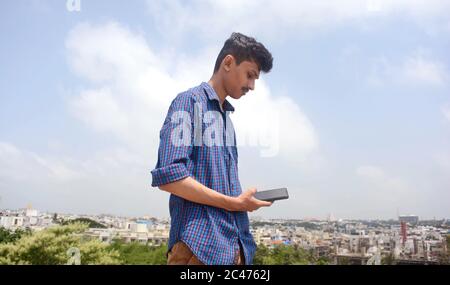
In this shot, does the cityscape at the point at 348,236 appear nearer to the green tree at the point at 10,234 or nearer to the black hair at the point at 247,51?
the green tree at the point at 10,234

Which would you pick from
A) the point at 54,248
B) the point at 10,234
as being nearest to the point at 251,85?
the point at 54,248

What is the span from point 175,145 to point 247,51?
1.30 feet

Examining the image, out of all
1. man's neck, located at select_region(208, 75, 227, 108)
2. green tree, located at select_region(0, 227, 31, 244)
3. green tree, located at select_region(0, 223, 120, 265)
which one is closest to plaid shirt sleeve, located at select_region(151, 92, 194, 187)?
man's neck, located at select_region(208, 75, 227, 108)

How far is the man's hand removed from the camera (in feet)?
2.78

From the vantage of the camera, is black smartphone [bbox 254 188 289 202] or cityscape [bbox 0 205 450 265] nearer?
black smartphone [bbox 254 188 289 202]

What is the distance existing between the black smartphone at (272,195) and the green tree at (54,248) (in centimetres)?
483

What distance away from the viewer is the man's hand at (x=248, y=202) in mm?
849

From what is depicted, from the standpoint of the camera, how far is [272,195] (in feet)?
2.96

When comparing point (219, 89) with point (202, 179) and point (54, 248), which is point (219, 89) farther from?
point (54, 248)

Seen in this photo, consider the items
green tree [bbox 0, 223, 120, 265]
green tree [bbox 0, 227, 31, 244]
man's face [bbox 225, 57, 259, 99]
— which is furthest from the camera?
green tree [bbox 0, 227, 31, 244]

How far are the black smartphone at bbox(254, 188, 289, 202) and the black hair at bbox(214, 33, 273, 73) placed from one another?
1.32 feet

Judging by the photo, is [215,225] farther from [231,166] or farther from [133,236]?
[133,236]

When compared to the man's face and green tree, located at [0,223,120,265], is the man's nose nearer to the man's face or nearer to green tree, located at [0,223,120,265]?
the man's face

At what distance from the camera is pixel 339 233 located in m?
7.11
